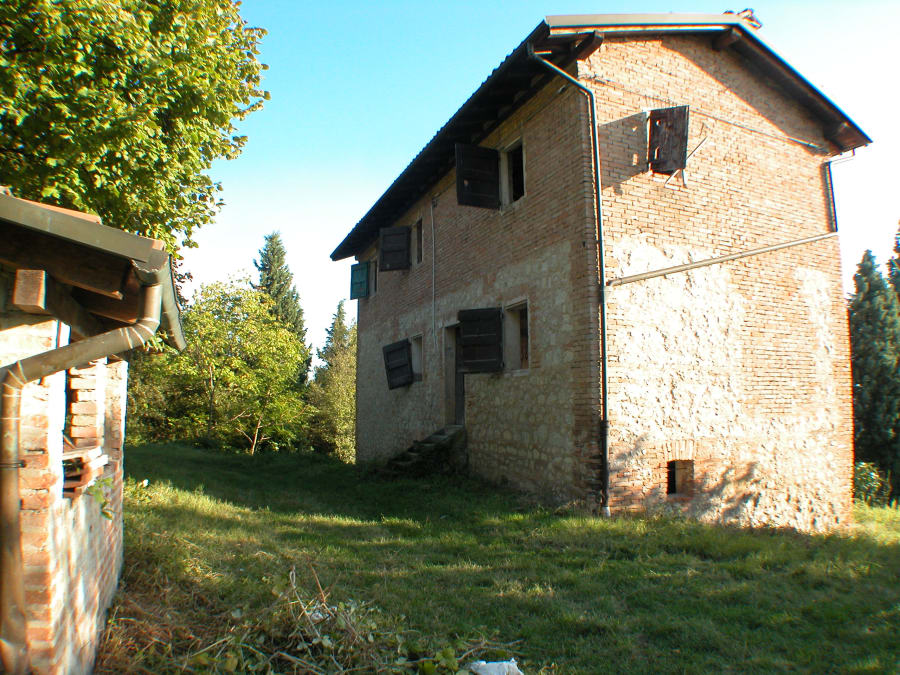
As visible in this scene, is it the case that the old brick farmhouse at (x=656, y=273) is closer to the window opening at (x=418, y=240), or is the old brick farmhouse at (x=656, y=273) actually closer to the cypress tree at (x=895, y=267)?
the window opening at (x=418, y=240)

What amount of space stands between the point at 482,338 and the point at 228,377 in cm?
1581

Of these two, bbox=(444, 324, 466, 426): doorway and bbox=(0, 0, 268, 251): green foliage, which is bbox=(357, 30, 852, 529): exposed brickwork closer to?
bbox=(444, 324, 466, 426): doorway

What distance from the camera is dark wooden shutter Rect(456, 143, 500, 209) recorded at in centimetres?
993

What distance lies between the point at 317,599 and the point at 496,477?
5892mm

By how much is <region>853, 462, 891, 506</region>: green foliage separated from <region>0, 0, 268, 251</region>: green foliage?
13116 millimetres

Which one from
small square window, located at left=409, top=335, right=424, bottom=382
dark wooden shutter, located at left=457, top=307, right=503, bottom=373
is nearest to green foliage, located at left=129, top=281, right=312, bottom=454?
small square window, located at left=409, top=335, right=424, bottom=382

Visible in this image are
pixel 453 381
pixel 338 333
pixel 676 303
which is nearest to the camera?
pixel 676 303

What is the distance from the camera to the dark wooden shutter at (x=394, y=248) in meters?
14.0

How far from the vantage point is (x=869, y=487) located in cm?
1220

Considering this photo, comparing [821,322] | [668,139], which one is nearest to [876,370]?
→ [821,322]

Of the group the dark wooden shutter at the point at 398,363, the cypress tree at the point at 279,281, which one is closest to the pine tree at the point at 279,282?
the cypress tree at the point at 279,281

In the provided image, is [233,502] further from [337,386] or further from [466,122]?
[337,386]

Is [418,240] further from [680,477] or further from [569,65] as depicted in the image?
[680,477]

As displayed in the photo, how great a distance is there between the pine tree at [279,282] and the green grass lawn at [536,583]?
100 feet
